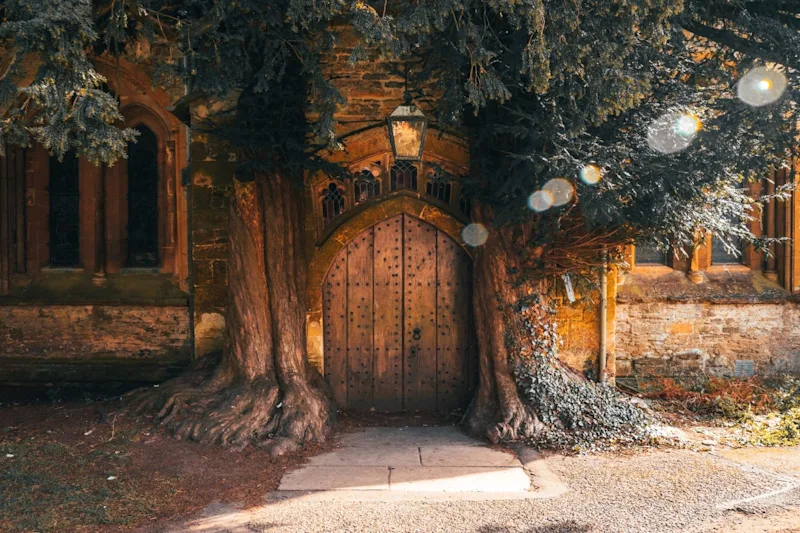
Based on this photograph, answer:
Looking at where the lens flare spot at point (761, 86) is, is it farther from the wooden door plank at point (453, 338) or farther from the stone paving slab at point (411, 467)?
the stone paving slab at point (411, 467)

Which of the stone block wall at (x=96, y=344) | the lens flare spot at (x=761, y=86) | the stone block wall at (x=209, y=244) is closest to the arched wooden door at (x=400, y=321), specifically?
the stone block wall at (x=209, y=244)

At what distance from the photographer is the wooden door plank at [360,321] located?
→ 27.5 ft

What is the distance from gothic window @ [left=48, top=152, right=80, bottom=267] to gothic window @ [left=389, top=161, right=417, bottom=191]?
478cm

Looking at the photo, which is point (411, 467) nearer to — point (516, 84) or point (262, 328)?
point (262, 328)

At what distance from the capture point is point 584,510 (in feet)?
17.0

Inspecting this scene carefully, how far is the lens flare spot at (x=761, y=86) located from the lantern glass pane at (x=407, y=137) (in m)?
3.04

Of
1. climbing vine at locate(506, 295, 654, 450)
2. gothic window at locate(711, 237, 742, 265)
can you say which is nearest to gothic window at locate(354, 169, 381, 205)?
climbing vine at locate(506, 295, 654, 450)

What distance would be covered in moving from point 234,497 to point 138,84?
635cm

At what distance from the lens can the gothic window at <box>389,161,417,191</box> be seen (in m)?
8.27

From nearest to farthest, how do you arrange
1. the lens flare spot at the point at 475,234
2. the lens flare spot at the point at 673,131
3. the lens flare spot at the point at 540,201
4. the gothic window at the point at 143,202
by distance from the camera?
the lens flare spot at the point at 673,131, the lens flare spot at the point at 540,201, the lens flare spot at the point at 475,234, the gothic window at the point at 143,202

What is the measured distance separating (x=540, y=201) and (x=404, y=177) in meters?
2.07

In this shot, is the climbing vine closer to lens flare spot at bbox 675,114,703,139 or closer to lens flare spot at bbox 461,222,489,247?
lens flare spot at bbox 461,222,489,247

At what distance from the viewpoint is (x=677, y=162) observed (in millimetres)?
6277

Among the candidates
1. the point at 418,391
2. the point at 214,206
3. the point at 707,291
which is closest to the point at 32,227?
the point at 214,206
